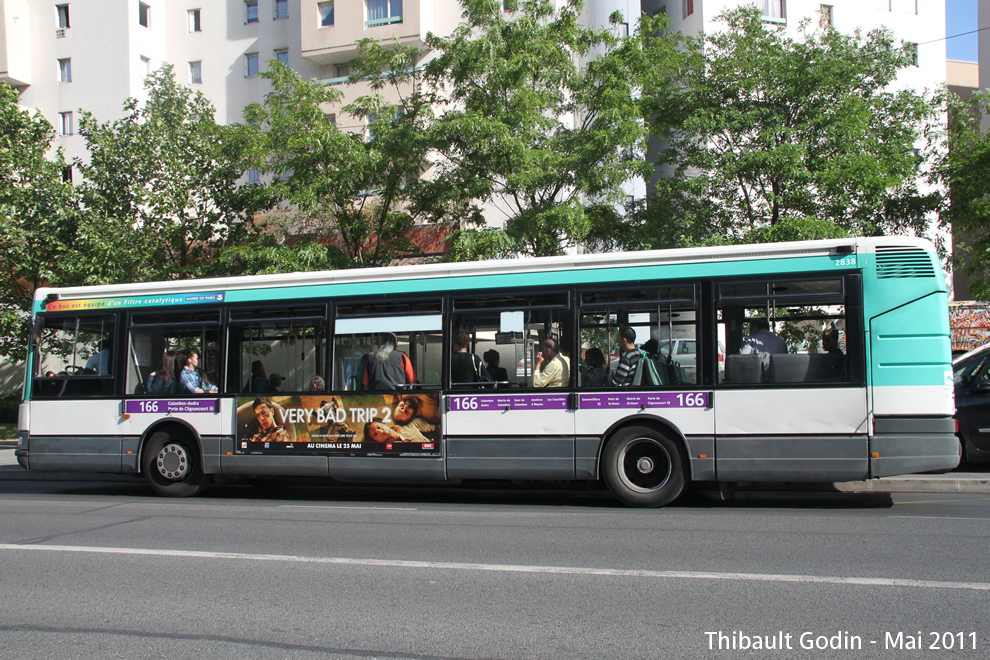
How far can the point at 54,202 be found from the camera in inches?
859

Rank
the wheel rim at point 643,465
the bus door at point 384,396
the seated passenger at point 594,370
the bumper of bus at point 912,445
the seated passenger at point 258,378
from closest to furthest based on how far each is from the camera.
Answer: the bumper of bus at point 912,445 → the wheel rim at point 643,465 → the seated passenger at point 594,370 → the bus door at point 384,396 → the seated passenger at point 258,378

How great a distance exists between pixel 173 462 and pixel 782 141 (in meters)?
12.0

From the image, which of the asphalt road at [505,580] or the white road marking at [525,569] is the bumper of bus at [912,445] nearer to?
the asphalt road at [505,580]

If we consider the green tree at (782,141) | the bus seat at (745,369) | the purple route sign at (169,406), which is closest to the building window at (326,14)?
the green tree at (782,141)

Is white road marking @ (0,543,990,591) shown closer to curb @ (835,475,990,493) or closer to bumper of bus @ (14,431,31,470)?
bumper of bus @ (14,431,31,470)

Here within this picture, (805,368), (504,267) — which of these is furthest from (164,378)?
(805,368)

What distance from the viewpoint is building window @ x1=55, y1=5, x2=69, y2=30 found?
36.6 meters

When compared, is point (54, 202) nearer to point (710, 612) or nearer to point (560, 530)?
point (560, 530)

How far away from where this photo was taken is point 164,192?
69.9 feet

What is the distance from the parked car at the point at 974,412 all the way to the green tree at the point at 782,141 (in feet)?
11.9

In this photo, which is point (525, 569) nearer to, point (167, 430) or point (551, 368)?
point (551, 368)

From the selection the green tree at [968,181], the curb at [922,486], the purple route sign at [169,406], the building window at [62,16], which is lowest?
the curb at [922,486]

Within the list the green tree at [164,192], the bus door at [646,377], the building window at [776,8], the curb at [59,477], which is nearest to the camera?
the bus door at [646,377]

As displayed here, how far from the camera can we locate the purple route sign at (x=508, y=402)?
9289mm
